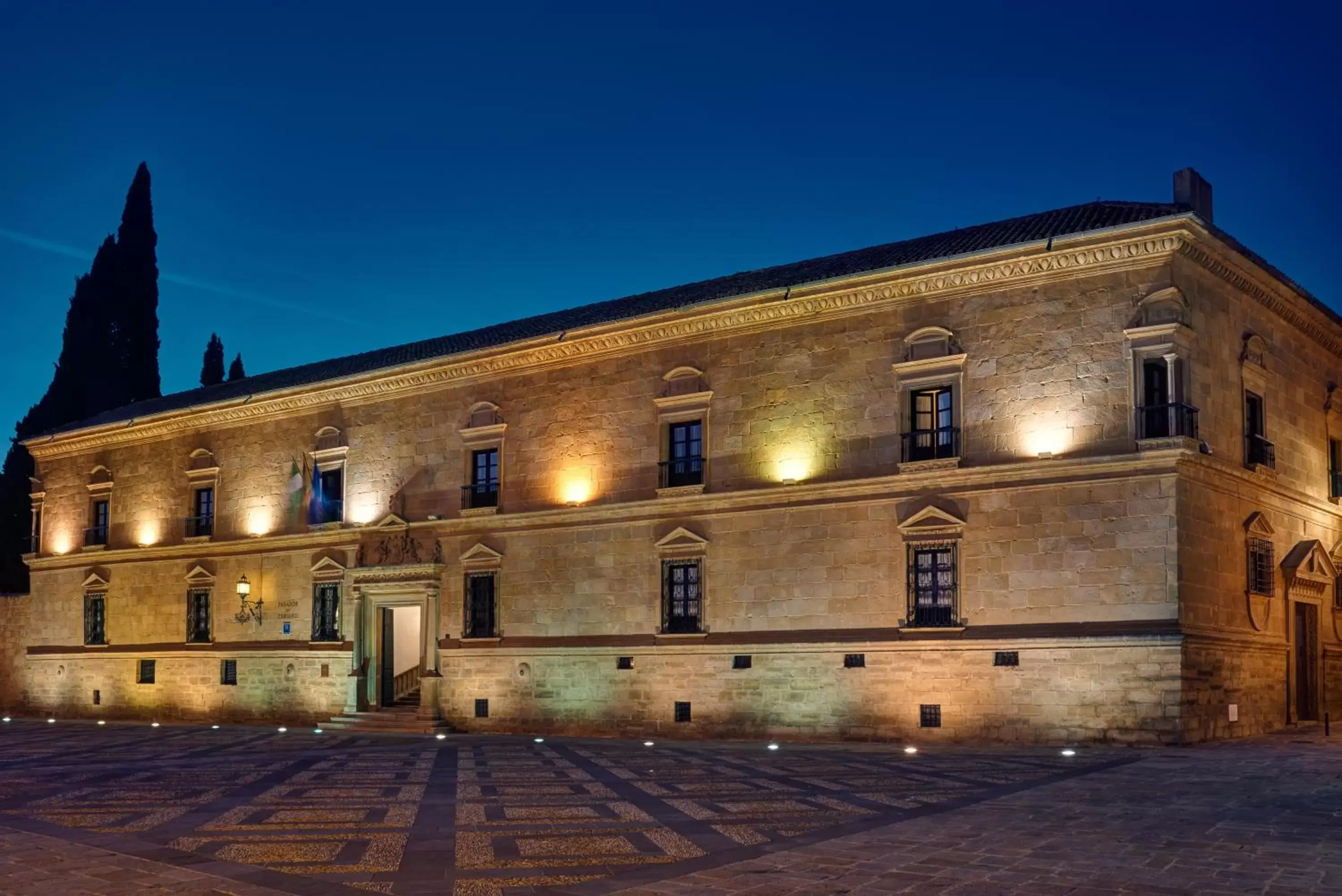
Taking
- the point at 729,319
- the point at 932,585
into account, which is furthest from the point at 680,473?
the point at 932,585

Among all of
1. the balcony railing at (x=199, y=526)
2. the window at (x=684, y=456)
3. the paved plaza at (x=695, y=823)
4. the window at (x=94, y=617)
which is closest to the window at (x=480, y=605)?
the window at (x=684, y=456)

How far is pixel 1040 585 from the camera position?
22250 mm

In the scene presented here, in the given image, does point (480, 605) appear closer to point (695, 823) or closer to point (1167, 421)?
point (1167, 421)

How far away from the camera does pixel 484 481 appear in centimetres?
3100

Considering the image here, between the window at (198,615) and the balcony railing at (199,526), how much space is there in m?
1.58

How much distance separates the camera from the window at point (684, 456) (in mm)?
27172

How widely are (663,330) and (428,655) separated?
33.8ft

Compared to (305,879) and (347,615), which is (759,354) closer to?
(347,615)

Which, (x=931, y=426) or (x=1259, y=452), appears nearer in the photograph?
(x=931, y=426)

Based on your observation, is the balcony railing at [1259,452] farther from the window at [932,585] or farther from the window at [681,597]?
the window at [681,597]

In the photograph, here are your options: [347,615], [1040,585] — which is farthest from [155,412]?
[1040,585]

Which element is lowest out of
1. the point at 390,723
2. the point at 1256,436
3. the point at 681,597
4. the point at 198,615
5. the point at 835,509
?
the point at 390,723

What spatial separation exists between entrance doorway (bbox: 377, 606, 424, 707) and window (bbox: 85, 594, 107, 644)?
10977 millimetres

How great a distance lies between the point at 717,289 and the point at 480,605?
9.54 meters
